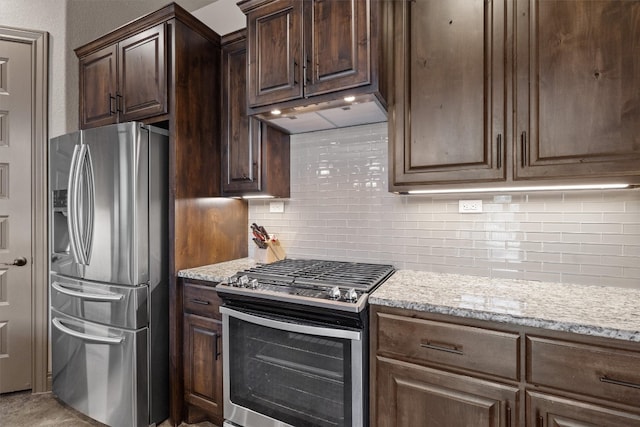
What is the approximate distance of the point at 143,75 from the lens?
212 centimetres

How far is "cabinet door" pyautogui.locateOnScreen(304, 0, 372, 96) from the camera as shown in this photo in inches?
65.1

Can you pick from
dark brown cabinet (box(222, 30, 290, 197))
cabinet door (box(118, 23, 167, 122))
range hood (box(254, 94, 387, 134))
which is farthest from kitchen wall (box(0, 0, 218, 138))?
range hood (box(254, 94, 387, 134))

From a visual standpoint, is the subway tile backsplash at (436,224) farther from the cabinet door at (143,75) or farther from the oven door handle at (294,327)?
the cabinet door at (143,75)

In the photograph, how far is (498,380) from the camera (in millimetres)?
1249

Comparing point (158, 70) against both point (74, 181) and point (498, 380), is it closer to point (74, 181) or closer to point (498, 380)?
point (74, 181)

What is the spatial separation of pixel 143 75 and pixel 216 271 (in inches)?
52.3

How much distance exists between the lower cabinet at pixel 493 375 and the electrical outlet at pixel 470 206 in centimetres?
78

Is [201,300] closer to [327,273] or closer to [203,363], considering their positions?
[203,363]

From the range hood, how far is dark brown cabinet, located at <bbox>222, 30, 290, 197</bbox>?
14 centimetres

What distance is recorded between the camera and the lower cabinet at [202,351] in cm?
191

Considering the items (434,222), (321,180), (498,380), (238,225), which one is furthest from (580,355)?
(238,225)

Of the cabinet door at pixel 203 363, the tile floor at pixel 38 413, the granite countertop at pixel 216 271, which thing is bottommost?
the tile floor at pixel 38 413

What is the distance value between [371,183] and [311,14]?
103 cm

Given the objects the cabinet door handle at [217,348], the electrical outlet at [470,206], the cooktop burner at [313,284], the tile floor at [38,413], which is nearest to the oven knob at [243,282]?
the cooktop burner at [313,284]
